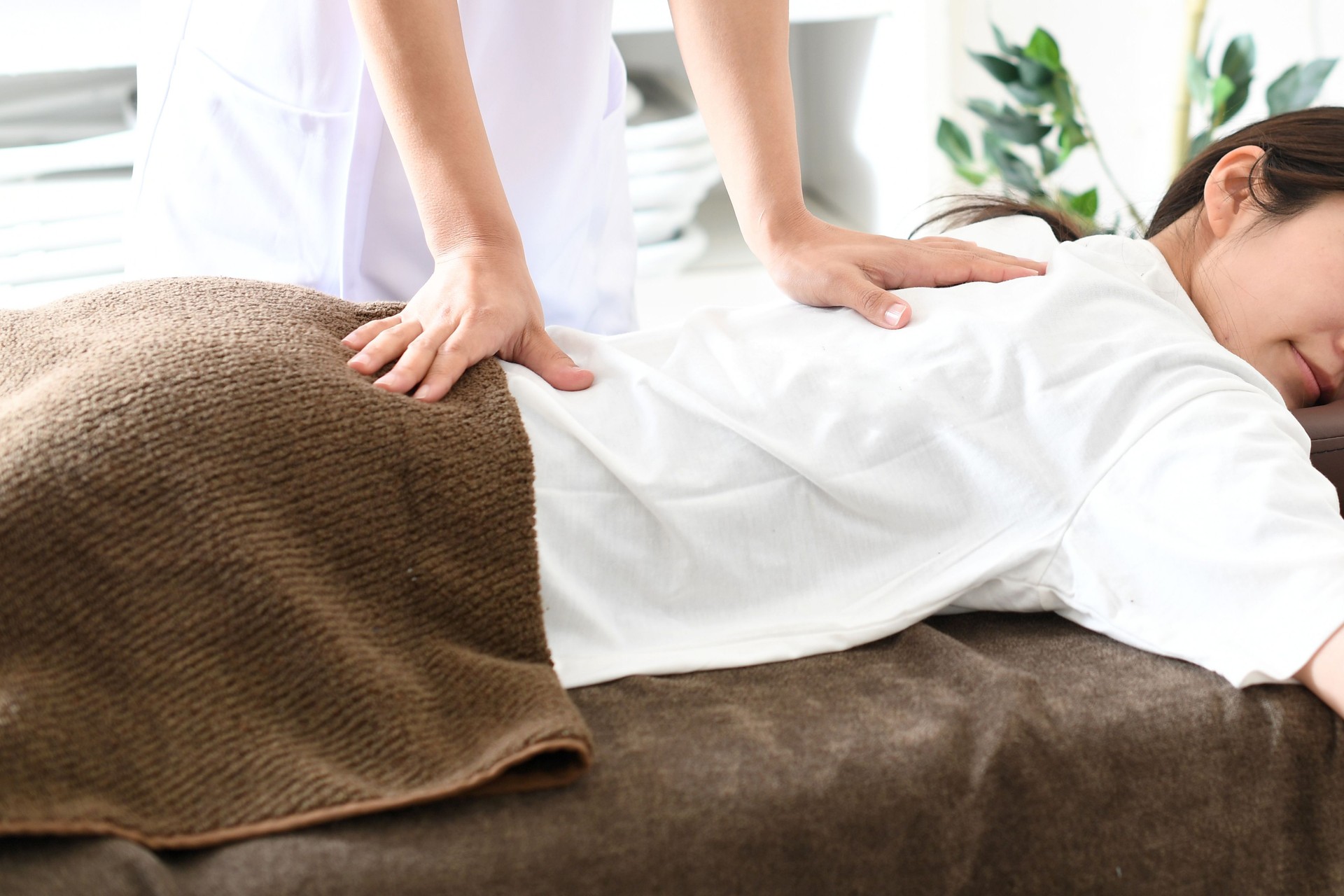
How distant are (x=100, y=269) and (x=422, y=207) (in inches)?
55.0

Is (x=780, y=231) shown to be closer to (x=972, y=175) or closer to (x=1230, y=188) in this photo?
(x=1230, y=188)

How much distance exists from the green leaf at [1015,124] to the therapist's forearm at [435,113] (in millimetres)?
1552

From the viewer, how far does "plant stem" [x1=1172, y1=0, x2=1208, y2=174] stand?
2133 millimetres

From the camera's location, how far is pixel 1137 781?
76 centimetres

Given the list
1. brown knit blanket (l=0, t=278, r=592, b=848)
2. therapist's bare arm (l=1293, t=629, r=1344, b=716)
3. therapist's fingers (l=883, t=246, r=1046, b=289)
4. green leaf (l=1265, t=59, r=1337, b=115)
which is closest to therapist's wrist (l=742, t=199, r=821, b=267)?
therapist's fingers (l=883, t=246, r=1046, b=289)

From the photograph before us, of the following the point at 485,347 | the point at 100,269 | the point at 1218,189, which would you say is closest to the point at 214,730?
the point at 485,347

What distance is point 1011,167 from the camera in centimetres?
241

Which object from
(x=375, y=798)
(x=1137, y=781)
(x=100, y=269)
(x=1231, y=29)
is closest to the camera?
(x=375, y=798)

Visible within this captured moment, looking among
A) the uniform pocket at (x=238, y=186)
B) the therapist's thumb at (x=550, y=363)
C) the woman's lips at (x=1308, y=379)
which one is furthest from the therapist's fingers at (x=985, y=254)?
the uniform pocket at (x=238, y=186)

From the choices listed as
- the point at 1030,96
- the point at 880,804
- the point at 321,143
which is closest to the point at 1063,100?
the point at 1030,96

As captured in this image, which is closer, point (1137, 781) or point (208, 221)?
point (1137, 781)

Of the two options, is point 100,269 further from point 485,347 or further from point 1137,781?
point 1137,781

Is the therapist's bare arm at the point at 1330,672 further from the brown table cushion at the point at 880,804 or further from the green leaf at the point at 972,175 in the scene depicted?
the green leaf at the point at 972,175

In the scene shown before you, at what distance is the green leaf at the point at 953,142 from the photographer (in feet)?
7.57
